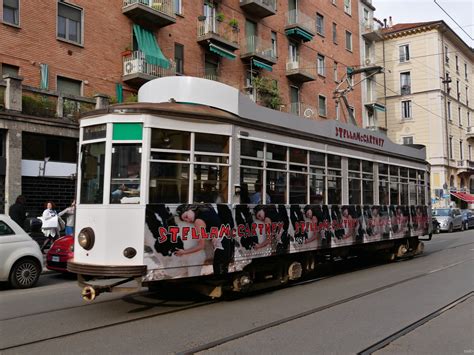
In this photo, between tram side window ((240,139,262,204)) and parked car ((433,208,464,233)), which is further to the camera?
parked car ((433,208,464,233))

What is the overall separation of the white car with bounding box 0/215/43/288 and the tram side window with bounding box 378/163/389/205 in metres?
7.81

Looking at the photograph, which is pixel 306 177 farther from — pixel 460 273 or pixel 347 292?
pixel 460 273

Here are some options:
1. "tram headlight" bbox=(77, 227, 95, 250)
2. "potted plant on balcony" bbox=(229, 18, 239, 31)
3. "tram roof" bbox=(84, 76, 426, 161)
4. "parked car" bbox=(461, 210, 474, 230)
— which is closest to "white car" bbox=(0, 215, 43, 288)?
"tram headlight" bbox=(77, 227, 95, 250)

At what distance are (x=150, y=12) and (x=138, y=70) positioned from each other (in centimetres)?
254

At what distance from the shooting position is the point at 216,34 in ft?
75.3

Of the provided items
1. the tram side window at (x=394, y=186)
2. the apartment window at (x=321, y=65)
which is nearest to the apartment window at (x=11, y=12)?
the tram side window at (x=394, y=186)

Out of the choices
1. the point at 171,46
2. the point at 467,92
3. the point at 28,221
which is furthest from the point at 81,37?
the point at 467,92

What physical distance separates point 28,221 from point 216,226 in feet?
29.8

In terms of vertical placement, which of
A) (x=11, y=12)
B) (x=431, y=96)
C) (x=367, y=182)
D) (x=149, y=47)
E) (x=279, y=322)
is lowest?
(x=279, y=322)

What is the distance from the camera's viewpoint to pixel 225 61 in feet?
80.2

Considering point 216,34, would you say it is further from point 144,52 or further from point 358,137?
point 358,137

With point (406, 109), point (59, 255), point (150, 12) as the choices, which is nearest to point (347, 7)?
point (406, 109)

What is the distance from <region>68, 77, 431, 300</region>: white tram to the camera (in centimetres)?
652

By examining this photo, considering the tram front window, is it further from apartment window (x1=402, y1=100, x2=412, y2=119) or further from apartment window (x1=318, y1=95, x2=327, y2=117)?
apartment window (x1=402, y1=100, x2=412, y2=119)
